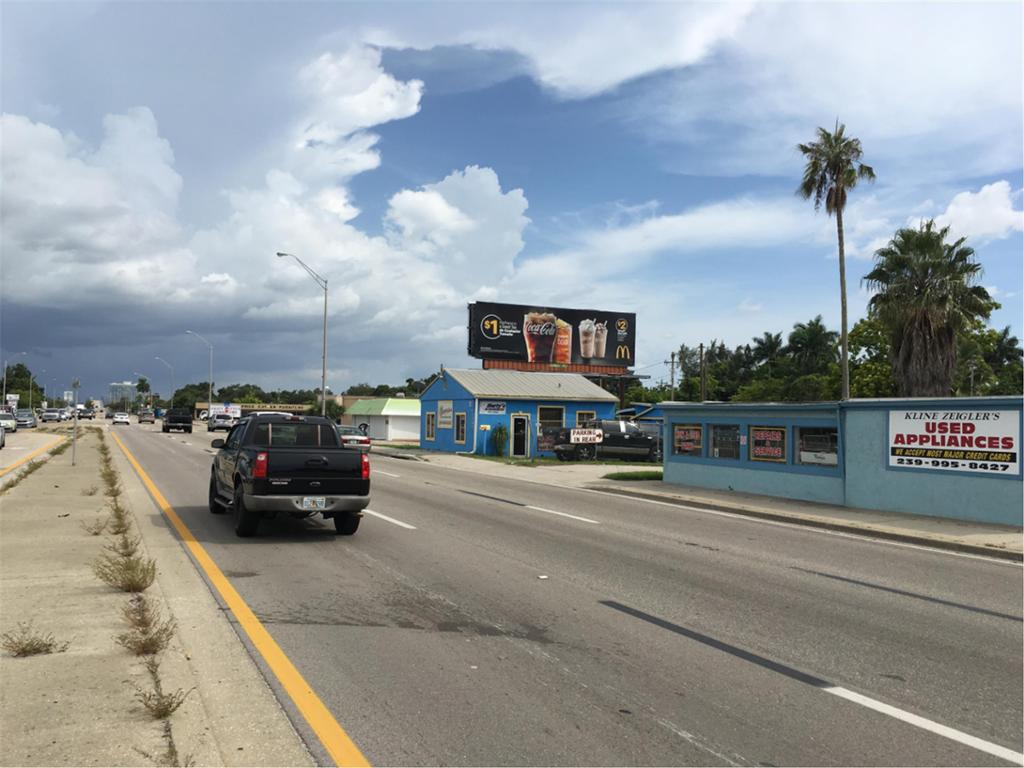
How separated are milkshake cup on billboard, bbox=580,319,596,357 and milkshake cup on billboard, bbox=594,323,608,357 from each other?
0.80ft

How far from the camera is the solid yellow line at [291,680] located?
4355 millimetres

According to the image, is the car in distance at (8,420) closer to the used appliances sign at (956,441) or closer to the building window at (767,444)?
the building window at (767,444)

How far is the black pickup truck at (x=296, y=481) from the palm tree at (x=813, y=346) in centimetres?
6741

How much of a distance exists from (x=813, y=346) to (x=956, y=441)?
61.4 meters

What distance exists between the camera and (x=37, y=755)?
4.10 metres

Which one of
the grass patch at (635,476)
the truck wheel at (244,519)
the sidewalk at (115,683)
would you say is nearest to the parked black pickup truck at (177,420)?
the grass patch at (635,476)

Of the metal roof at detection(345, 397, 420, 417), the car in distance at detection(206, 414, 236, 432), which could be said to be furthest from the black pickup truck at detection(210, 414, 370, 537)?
the car in distance at detection(206, 414, 236, 432)

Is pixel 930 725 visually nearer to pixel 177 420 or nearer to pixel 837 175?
pixel 837 175

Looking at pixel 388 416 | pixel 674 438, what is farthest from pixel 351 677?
pixel 388 416

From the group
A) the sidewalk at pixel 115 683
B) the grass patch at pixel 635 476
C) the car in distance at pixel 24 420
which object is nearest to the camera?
the sidewalk at pixel 115 683

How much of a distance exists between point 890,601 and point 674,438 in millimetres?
14385

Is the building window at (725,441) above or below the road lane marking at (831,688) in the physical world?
above

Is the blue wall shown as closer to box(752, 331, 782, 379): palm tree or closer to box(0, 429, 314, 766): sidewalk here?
box(0, 429, 314, 766): sidewalk

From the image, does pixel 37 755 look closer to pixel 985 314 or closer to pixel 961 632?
pixel 961 632
